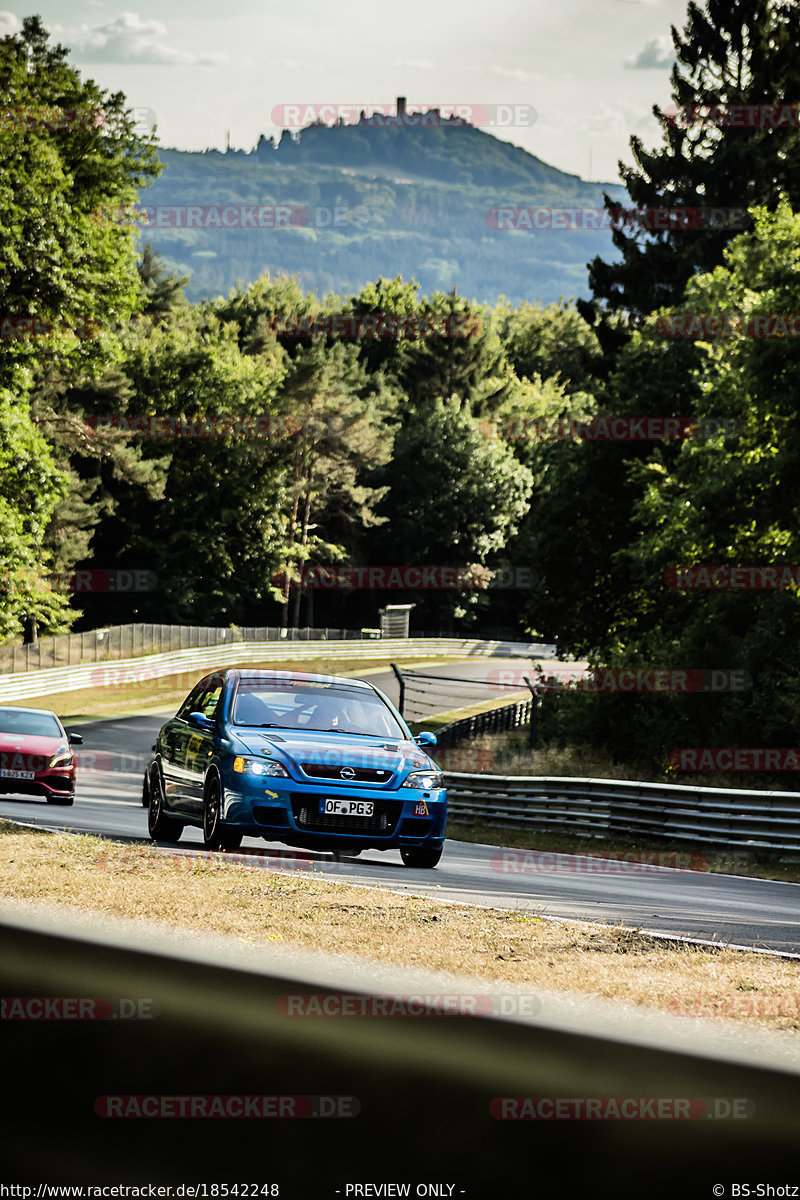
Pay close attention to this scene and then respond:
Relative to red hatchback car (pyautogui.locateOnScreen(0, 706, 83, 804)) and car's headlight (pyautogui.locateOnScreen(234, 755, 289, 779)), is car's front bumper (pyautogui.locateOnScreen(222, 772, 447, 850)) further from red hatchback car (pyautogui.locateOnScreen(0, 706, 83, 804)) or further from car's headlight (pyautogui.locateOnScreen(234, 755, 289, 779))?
red hatchback car (pyautogui.locateOnScreen(0, 706, 83, 804))

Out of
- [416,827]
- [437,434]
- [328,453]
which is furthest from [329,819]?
[437,434]

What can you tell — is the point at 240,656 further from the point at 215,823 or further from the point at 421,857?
the point at 215,823

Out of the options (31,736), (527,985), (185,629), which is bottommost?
(185,629)

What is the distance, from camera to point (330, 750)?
38.0 feet

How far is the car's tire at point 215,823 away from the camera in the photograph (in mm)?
11508

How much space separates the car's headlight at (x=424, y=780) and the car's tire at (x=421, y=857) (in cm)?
74

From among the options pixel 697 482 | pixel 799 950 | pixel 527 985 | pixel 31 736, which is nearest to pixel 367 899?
pixel 799 950

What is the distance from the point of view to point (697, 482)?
106ft

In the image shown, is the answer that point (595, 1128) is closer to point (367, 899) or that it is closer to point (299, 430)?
point (367, 899)

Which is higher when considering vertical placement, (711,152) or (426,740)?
(711,152)

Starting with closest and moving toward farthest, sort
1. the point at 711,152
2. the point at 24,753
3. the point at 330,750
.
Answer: the point at 330,750 → the point at 24,753 → the point at 711,152

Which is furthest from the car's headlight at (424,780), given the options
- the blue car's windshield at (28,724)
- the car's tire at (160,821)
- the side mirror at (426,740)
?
the blue car's windshield at (28,724)

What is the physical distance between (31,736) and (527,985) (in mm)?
16982

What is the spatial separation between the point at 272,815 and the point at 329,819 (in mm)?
469
